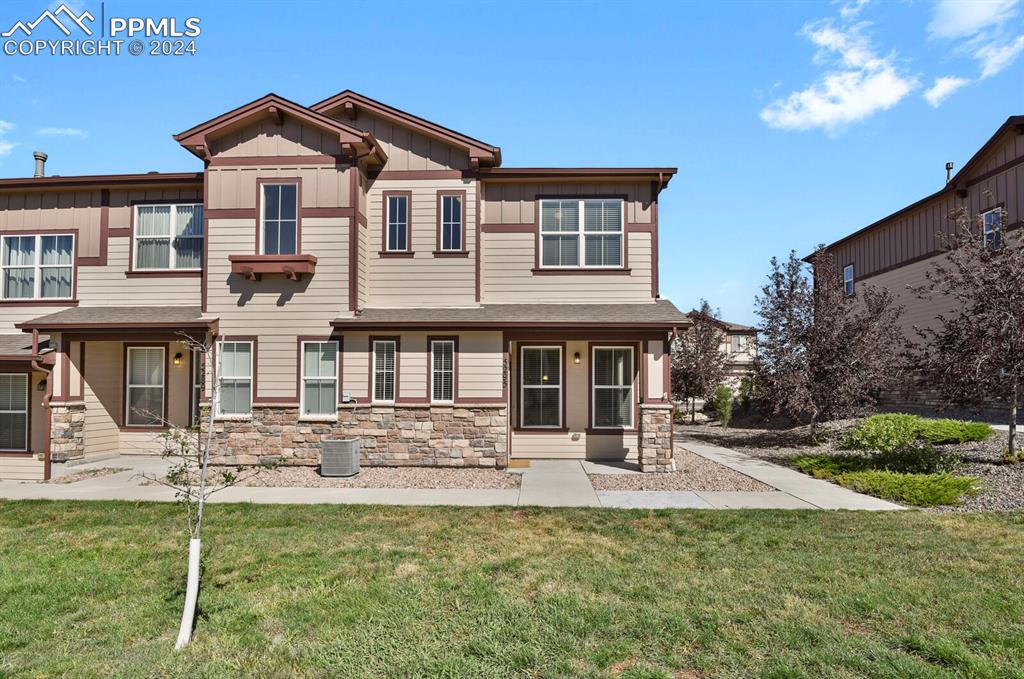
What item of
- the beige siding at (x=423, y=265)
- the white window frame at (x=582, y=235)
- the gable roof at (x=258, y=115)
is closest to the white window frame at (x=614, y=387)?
the white window frame at (x=582, y=235)

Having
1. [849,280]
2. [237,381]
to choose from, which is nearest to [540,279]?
[237,381]

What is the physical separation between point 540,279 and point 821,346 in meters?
7.49

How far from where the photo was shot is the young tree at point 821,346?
1430 centimetres

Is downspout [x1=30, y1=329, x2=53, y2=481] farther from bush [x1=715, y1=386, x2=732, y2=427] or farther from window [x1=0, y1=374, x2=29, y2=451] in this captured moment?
bush [x1=715, y1=386, x2=732, y2=427]

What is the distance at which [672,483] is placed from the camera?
33.4 feet

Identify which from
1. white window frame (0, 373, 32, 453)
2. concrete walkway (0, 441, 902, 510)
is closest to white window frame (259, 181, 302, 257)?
concrete walkway (0, 441, 902, 510)

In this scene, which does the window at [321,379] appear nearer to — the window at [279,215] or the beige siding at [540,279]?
the window at [279,215]

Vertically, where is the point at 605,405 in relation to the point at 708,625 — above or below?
above

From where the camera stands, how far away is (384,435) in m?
11.7

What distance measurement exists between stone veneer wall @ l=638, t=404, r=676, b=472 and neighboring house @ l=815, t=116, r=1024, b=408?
26.3 ft

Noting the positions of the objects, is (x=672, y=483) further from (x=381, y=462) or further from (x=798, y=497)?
(x=381, y=462)

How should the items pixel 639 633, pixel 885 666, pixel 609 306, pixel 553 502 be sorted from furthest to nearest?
pixel 609 306 < pixel 553 502 < pixel 639 633 < pixel 885 666

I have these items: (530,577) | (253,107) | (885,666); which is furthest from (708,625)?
(253,107)

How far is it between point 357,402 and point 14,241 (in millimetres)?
9155
